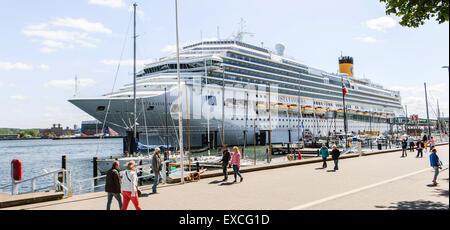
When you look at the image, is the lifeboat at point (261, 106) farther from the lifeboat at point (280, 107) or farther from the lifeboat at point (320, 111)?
the lifeboat at point (320, 111)

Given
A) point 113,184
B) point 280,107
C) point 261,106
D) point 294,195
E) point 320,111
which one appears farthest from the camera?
point 320,111

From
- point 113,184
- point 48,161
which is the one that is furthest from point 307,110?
point 113,184

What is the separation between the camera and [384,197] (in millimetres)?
7891

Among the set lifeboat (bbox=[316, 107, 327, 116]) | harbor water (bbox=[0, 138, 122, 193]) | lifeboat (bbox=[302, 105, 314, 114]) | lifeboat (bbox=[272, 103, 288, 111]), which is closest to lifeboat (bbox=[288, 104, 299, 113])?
lifeboat (bbox=[272, 103, 288, 111])

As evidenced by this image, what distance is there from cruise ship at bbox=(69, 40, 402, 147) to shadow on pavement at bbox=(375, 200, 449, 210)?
54.1 ft

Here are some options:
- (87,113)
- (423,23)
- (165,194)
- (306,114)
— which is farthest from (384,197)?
(306,114)

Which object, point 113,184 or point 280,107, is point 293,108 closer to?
point 280,107

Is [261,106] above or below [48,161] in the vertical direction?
above

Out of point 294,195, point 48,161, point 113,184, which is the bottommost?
point 48,161

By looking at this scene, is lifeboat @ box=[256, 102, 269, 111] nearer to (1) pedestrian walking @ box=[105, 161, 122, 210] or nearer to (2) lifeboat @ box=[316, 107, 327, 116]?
(2) lifeboat @ box=[316, 107, 327, 116]

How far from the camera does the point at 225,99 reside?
42094 mm

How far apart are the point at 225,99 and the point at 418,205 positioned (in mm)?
35680

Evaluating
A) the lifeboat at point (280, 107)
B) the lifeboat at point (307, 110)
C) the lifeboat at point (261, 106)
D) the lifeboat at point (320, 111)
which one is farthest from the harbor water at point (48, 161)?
the lifeboat at point (320, 111)
